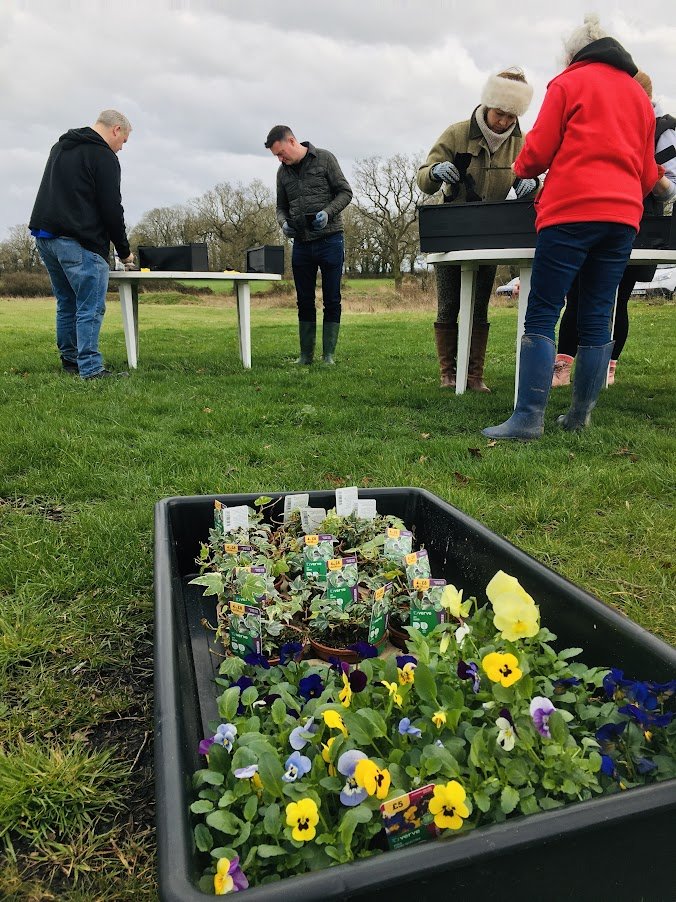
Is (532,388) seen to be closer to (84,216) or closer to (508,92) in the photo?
(508,92)

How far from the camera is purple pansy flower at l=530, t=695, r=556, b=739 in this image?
95cm

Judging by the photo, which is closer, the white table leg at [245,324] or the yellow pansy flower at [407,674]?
the yellow pansy flower at [407,674]

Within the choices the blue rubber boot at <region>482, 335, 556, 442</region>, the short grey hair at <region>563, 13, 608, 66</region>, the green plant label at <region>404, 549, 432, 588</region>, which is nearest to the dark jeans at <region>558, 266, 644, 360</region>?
the blue rubber boot at <region>482, 335, 556, 442</region>

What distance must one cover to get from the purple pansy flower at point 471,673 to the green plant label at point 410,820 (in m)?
0.23

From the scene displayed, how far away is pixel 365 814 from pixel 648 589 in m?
1.37

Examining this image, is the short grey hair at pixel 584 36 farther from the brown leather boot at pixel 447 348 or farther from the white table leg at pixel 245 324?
the white table leg at pixel 245 324

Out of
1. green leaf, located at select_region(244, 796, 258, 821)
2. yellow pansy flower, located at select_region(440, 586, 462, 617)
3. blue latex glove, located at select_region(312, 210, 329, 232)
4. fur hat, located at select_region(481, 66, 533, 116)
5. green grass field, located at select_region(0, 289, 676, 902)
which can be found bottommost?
green grass field, located at select_region(0, 289, 676, 902)

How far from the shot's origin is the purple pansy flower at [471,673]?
1069mm

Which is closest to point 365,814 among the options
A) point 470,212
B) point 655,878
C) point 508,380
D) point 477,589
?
point 655,878

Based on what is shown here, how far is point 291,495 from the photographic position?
1.97m

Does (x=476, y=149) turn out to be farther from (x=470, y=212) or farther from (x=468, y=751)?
(x=468, y=751)

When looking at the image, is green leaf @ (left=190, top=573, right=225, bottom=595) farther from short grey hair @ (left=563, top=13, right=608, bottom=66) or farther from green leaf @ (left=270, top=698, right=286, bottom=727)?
short grey hair @ (left=563, top=13, right=608, bottom=66)

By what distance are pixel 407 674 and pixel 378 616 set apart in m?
0.38

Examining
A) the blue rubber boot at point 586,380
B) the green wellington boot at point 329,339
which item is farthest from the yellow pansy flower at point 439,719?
the green wellington boot at point 329,339
